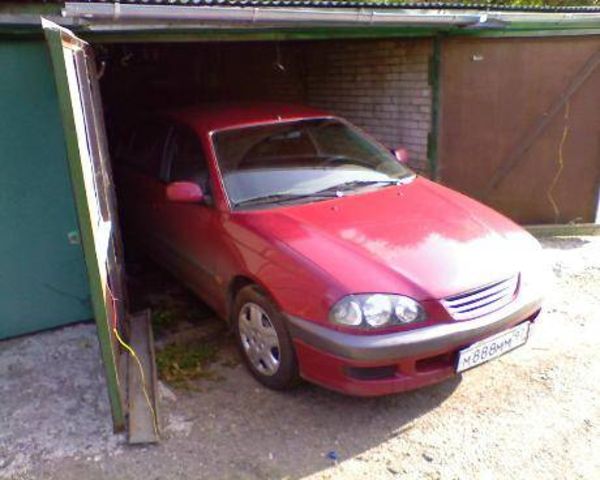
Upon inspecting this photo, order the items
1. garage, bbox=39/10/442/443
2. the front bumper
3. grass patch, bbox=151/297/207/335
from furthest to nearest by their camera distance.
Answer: grass patch, bbox=151/297/207/335, garage, bbox=39/10/442/443, the front bumper

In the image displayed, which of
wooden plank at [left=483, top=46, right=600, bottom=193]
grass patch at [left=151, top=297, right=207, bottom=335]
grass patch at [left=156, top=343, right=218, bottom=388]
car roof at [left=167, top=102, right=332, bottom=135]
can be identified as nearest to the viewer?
grass patch at [left=156, top=343, right=218, bottom=388]

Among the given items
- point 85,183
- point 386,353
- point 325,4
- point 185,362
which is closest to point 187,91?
point 325,4

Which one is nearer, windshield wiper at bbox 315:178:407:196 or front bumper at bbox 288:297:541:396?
front bumper at bbox 288:297:541:396

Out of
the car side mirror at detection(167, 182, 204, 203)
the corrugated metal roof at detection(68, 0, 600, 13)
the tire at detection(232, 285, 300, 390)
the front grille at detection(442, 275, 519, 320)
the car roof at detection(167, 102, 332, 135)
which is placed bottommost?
the tire at detection(232, 285, 300, 390)

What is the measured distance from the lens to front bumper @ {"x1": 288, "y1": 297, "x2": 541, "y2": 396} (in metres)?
2.69

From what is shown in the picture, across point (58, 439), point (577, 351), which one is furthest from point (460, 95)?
point (58, 439)

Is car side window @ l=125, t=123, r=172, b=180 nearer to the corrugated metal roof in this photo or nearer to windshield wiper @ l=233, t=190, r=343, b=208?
the corrugated metal roof

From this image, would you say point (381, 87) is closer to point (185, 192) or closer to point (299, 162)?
point (299, 162)

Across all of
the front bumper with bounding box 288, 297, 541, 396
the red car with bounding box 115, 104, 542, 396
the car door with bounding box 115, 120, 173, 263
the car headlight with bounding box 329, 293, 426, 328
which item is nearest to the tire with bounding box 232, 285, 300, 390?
the red car with bounding box 115, 104, 542, 396

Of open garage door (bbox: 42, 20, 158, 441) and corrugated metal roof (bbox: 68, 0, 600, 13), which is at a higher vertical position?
corrugated metal roof (bbox: 68, 0, 600, 13)

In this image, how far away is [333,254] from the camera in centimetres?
295

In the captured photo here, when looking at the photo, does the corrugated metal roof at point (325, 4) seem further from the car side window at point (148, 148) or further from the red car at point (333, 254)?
the car side window at point (148, 148)

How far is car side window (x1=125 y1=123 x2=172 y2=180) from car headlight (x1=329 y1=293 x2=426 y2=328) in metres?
2.46

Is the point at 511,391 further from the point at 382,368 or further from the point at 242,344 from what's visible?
the point at 242,344
